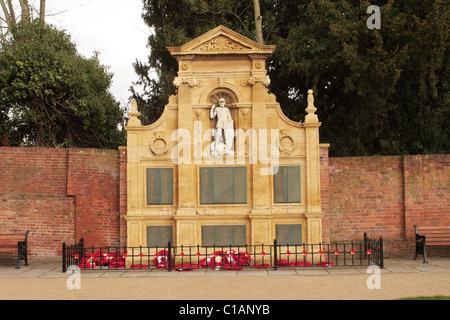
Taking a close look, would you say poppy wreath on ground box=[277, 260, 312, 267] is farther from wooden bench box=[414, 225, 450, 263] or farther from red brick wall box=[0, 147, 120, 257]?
red brick wall box=[0, 147, 120, 257]

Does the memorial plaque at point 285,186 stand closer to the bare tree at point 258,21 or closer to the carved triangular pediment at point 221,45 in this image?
the carved triangular pediment at point 221,45

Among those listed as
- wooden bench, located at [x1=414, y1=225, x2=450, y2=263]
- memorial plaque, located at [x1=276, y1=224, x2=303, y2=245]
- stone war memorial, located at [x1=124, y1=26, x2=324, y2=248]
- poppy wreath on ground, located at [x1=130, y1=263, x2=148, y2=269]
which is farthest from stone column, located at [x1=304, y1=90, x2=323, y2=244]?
poppy wreath on ground, located at [x1=130, y1=263, x2=148, y2=269]

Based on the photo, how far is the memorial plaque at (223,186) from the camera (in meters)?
15.1

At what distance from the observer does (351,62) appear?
55.6 feet

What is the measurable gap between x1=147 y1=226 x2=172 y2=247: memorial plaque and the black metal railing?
19 cm

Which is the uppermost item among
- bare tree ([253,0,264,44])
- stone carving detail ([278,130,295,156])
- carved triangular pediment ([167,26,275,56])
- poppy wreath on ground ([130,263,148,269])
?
bare tree ([253,0,264,44])

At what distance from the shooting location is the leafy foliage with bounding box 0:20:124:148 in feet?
59.5

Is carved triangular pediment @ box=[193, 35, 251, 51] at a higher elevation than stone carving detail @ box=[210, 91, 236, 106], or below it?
higher

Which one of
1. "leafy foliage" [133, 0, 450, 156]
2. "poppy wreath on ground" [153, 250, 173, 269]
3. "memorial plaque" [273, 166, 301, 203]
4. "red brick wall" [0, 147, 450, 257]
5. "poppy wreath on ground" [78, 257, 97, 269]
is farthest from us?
"leafy foliage" [133, 0, 450, 156]

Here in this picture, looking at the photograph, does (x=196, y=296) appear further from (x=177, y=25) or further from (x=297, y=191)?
(x=177, y=25)

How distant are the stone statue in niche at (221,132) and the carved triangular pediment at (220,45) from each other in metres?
1.54

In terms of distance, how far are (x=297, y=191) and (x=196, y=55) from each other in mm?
5064

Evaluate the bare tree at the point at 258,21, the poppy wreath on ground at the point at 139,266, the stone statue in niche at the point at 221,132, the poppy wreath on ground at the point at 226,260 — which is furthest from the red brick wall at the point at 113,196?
the bare tree at the point at 258,21

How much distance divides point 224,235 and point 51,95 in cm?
879
